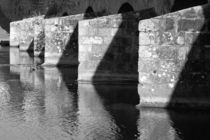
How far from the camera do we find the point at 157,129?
8.86 metres

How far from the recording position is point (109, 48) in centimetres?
1408

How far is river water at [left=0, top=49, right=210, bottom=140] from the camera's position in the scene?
27.9ft

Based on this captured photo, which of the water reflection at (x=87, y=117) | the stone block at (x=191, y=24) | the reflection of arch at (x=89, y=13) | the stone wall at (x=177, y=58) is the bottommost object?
the water reflection at (x=87, y=117)

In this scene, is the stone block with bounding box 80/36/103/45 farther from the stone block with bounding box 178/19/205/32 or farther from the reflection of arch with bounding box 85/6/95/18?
the stone block with bounding box 178/19/205/32

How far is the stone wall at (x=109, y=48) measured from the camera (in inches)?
545

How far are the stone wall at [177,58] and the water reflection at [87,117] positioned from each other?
369 mm

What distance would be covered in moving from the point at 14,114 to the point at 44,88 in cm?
346

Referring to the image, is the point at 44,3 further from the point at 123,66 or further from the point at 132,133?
the point at 132,133

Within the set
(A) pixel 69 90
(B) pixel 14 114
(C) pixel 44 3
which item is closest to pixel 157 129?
(B) pixel 14 114

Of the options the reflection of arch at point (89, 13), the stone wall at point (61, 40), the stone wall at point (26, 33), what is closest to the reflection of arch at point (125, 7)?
the reflection of arch at point (89, 13)

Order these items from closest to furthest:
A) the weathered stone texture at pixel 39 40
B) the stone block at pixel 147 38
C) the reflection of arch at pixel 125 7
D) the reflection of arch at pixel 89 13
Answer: the stone block at pixel 147 38 → the reflection of arch at pixel 125 7 → the reflection of arch at pixel 89 13 → the weathered stone texture at pixel 39 40

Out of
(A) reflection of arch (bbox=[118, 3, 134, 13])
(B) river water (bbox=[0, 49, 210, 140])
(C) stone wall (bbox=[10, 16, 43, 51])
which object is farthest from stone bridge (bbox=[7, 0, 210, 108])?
(C) stone wall (bbox=[10, 16, 43, 51])

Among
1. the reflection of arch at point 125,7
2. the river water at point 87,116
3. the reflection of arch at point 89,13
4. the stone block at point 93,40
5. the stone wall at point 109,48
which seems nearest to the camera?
the river water at point 87,116

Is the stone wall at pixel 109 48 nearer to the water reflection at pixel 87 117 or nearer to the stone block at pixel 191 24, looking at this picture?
the water reflection at pixel 87 117
